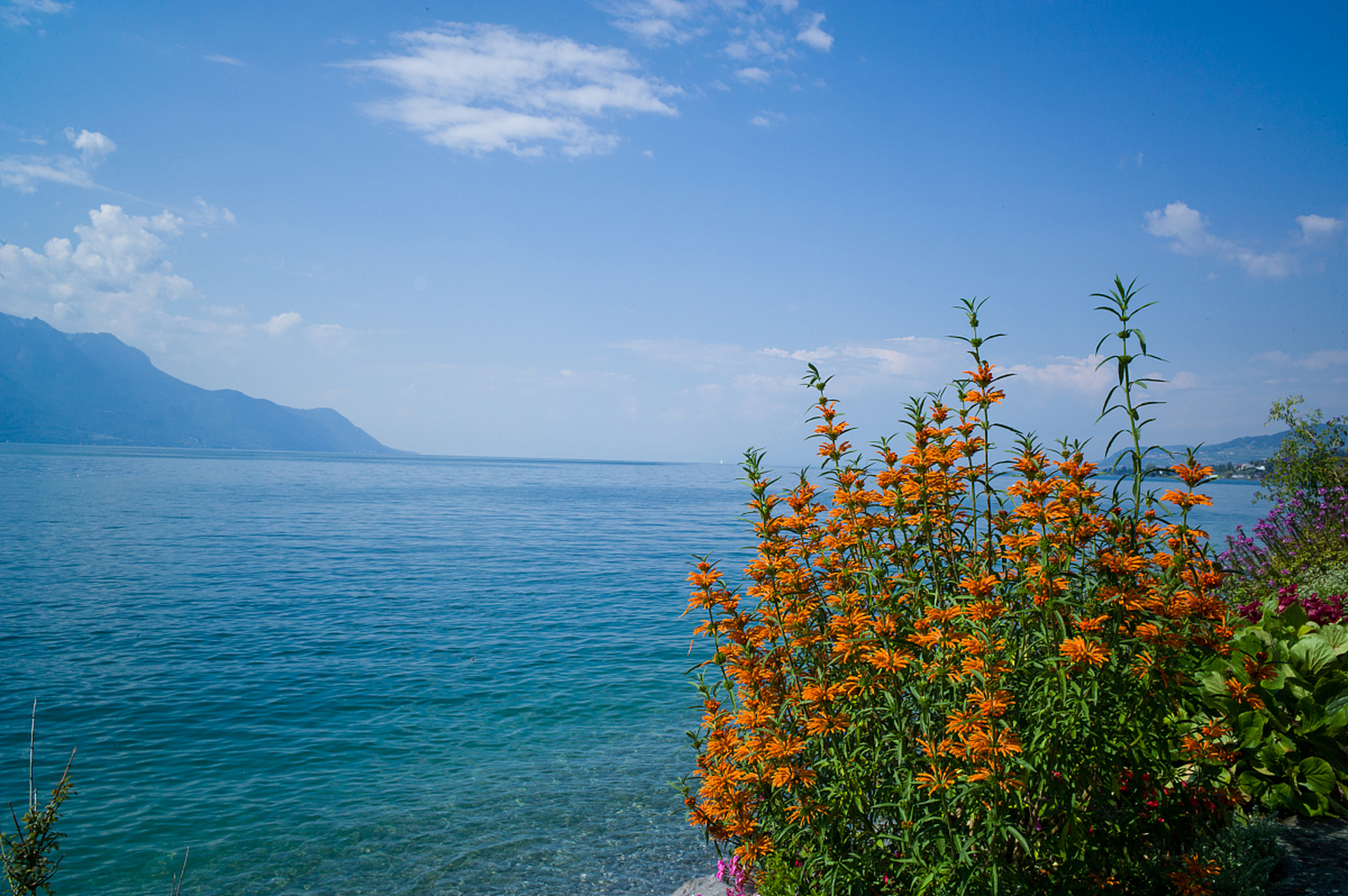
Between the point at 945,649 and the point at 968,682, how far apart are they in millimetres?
208

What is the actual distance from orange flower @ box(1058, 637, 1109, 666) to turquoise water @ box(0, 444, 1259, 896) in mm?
4809

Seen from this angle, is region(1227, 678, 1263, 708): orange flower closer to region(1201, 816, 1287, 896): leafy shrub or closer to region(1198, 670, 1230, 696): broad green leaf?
region(1201, 816, 1287, 896): leafy shrub

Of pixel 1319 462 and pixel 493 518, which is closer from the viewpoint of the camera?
pixel 1319 462

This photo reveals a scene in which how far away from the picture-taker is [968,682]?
2516 millimetres

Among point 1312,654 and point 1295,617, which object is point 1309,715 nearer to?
point 1312,654

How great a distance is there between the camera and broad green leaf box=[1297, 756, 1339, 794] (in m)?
3.65

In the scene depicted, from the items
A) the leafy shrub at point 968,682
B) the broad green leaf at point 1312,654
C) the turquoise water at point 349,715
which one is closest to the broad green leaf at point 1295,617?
the broad green leaf at point 1312,654

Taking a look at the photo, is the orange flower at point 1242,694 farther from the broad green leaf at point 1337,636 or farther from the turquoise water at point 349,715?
the turquoise water at point 349,715

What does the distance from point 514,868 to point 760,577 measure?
470 centimetres

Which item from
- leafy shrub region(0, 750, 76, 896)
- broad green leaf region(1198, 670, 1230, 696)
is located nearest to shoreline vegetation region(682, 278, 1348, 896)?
broad green leaf region(1198, 670, 1230, 696)

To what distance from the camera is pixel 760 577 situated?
10.5ft

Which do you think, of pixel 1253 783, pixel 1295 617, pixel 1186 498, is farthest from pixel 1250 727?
pixel 1186 498

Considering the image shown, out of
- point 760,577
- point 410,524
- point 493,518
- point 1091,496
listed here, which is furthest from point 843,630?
point 493,518

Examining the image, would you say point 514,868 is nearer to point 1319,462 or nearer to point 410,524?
point 1319,462
